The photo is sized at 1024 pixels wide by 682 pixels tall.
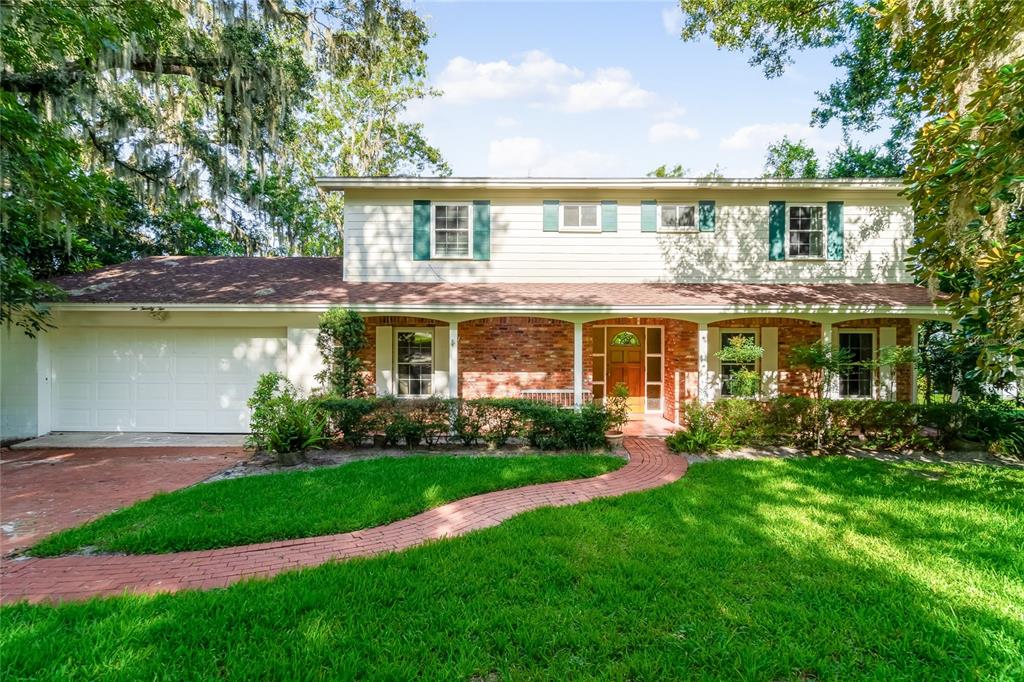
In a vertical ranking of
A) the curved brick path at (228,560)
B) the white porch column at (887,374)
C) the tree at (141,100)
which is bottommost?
the curved brick path at (228,560)

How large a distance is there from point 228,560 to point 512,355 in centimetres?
728

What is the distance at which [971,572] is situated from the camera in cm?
385

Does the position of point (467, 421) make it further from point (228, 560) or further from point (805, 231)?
point (805, 231)

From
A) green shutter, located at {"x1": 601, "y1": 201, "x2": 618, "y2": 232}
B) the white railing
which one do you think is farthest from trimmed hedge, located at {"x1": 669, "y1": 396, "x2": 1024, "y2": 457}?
green shutter, located at {"x1": 601, "y1": 201, "x2": 618, "y2": 232}

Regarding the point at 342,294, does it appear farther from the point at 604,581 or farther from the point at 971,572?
the point at 971,572

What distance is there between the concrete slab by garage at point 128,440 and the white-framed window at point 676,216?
10771 millimetres

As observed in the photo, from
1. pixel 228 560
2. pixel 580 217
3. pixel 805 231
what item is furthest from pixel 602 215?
pixel 228 560

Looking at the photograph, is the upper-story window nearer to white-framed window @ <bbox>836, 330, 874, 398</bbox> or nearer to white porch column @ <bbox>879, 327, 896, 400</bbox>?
white-framed window @ <bbox>836, 330, 874, 398</bbox>

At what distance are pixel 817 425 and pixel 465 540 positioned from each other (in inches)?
302

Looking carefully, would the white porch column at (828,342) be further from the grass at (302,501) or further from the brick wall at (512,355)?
the grass at (302,501)

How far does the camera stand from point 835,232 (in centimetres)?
1036

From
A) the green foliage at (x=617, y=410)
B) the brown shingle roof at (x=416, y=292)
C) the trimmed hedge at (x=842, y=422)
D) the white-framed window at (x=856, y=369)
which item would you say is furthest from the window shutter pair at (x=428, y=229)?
the white-framed window at (x=856, y=369)

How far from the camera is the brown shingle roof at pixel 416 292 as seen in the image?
29.6 feet

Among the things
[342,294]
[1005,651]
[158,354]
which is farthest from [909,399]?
[158,354]
